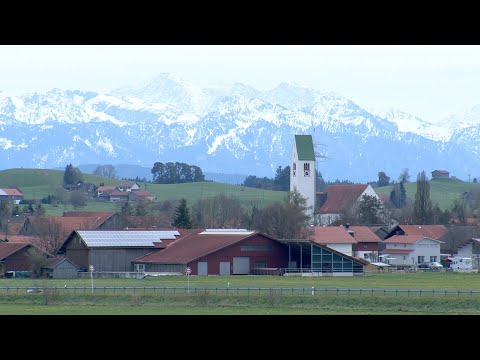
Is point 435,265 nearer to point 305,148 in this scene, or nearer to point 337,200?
point 305,148

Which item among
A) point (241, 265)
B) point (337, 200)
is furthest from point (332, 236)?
point (337, 200)

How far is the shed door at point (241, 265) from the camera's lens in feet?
208

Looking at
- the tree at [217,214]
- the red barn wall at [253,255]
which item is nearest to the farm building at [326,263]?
the red barn wall at [253,255]

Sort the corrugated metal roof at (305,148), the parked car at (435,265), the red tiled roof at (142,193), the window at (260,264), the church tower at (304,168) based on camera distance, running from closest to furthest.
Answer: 1. the window at (260,264)
2. the parked car at (435,265)
3. the church tower at (304,168)
4. the corrugated metal roof at (305,148)
5. the red tiled roof at (142,193)

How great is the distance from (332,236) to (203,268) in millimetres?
18779

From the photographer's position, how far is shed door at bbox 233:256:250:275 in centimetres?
6338

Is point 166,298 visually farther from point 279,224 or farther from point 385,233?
point 385,233

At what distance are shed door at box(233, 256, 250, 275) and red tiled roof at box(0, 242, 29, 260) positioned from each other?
11583 millimetres

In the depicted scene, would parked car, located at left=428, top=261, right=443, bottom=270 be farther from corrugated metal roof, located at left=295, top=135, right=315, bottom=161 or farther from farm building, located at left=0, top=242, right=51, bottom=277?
corrugated metal roof, located at left=295, top=135, right=315, bottom=161

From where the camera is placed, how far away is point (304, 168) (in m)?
118

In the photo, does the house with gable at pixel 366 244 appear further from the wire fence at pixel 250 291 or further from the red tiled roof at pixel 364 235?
the wire fence at pixel 250 291
